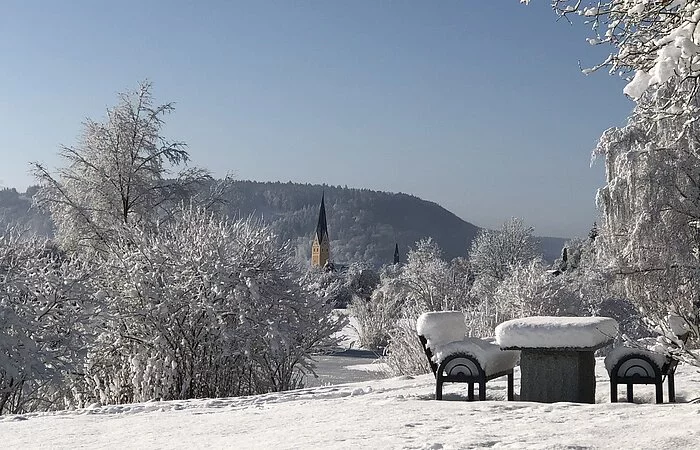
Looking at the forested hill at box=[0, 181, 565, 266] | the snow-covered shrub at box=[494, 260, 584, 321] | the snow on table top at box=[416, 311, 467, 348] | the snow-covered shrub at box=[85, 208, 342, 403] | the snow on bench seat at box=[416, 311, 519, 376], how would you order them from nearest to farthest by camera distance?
the snow on bench seat at box=[416, 311, 519, 376], the snow on table top at box=[416, 311, 467, 348], the snow-covered shrub at box=[85, 208, 342, 403], the snow-covered shrub at box=[494, 260, 584, 321], the forested hill at box=[0, 181, 565, 266]

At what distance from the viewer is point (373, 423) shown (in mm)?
7137

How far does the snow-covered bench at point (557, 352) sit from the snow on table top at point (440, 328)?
2.84ft

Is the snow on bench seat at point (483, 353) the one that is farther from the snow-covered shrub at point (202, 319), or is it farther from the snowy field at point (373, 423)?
the snow-covered shrub at point (202, 319)

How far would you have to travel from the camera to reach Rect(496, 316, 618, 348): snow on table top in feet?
27.7

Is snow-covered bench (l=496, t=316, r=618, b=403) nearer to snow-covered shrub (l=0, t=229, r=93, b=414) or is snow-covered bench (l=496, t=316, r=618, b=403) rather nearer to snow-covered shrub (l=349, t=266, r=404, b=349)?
snow-covered shrub (l=0, t=229, r=93, b=414)

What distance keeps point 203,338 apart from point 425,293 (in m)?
25.9

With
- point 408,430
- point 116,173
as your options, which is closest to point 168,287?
point 408,430

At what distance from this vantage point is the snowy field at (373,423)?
587 cm

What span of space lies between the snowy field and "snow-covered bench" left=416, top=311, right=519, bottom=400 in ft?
1.13

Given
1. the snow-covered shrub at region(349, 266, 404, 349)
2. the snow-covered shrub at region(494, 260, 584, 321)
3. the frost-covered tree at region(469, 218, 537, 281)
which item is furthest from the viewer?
the frost-covered tree at region(469, 218, 537, 281)

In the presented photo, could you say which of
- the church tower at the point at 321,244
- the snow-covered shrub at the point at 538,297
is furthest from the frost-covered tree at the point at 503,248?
the church tower at the point at 321,244

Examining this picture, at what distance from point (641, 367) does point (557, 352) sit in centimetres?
86

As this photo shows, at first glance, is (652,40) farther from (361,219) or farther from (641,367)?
(361,219)

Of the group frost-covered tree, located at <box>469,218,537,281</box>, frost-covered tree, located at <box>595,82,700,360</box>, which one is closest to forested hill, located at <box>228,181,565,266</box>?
frost-covered tree, located at <box>469,218,537,281</box>
